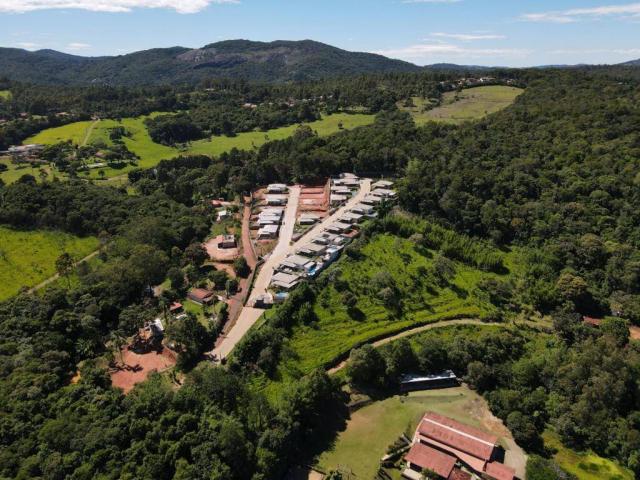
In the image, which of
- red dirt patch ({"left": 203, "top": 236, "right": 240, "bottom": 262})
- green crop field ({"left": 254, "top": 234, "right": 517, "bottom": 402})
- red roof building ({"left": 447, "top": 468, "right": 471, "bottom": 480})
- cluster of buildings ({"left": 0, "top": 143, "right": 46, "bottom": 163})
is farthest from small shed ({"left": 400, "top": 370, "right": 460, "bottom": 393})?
cluster of buildings ({"left": 0, "top": 143, "right": 46, "bottom": 163})

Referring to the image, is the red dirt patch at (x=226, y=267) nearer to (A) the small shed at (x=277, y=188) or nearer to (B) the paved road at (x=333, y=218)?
(B) the paved road at (x=333, y=218)

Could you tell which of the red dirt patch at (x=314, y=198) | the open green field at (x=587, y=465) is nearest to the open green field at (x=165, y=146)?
the red dirt patch at (x=314, y=198)

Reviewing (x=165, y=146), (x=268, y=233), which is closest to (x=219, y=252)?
(x=268, y=233)

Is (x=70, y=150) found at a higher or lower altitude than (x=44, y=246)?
higher

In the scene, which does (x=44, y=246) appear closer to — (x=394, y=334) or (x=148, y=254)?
(x=148, y=254)

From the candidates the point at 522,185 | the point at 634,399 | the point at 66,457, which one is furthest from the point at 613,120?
the point at 66,457

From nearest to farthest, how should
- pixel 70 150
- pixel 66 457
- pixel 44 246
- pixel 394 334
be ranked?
1. pixel 66 457
2. pixel 394 334
3. pixel 44 246
4. pixel 70 150

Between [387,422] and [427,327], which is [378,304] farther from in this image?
[387,422]
